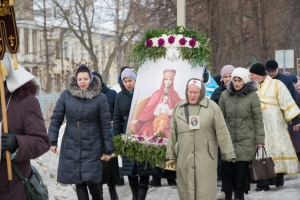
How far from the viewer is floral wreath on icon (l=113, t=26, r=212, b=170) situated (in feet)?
29.2

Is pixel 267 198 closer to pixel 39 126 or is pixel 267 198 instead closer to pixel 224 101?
pixel 224 101

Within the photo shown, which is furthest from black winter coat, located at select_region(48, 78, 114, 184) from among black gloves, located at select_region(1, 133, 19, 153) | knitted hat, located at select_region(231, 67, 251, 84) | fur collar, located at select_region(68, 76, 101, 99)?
black gloves, located at select_region(1, 133, 19, 153)

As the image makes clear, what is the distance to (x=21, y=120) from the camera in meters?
4.95

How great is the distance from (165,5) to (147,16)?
1173 mm

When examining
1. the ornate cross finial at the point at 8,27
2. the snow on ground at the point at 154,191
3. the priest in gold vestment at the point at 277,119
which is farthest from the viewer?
the priest in gold vestment at the point at 277,119

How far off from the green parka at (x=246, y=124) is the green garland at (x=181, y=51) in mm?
647

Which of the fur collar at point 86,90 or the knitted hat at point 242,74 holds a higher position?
the knitted hat at point 242,74

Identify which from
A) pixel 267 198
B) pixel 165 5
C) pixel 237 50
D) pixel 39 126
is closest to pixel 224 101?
pixel 267 198

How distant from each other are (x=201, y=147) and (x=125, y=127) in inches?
72.5

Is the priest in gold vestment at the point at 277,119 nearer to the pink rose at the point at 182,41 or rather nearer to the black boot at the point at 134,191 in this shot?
the pink rose at the point at 182,41

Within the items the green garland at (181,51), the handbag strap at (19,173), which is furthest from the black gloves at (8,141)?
the green garland at (181,51)

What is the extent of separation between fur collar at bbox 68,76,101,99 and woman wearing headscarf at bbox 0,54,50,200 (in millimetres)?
3267

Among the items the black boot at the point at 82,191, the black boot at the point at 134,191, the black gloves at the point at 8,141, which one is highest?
the black gloves at the point at 8,141

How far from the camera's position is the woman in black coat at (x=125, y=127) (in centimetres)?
941
